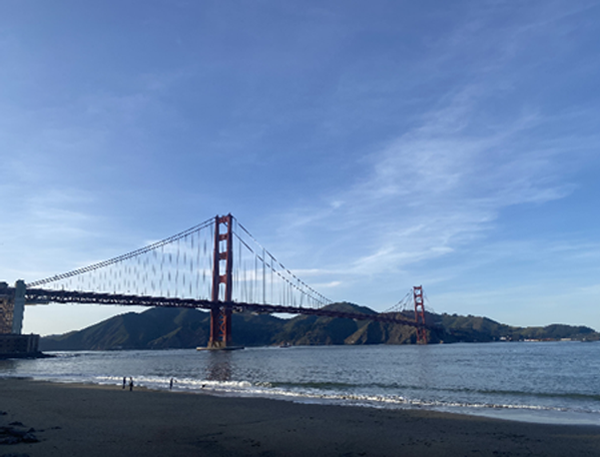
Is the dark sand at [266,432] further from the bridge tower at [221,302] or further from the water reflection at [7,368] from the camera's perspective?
the bridge tower at [221,302]

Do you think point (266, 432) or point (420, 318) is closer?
point (266, 432)

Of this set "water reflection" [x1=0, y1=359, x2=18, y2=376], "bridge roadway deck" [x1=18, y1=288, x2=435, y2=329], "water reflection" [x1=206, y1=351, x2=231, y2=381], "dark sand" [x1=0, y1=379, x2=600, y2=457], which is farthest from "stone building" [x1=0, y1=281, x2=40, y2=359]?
"dark sand" [x1=0, y1=379, x2=600, y2=457]

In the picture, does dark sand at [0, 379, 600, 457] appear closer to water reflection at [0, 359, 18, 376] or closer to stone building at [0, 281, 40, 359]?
water reflection at [0, 359, 18, 376]

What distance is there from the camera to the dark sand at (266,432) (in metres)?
10.3

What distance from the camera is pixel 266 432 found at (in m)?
12.5

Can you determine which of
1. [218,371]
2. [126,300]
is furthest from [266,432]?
[126,300]

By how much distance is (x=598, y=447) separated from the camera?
36.5 ft

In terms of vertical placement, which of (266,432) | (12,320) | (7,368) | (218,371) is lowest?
(7,368)

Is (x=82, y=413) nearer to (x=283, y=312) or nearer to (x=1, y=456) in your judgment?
(x=1, y=456)

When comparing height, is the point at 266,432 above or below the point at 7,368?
above

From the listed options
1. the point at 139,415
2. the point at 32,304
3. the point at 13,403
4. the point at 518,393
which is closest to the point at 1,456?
the point at 139,415

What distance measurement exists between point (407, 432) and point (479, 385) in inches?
771

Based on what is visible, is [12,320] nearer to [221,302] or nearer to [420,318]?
[221,302]

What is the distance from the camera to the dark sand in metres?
10.3
